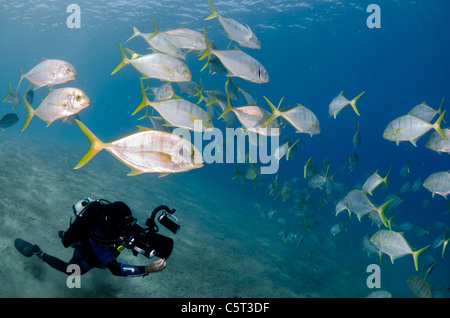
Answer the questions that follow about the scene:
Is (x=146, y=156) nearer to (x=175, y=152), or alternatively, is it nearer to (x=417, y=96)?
(x=175, y=152)

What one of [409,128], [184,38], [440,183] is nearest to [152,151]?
[184,38]

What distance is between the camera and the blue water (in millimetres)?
19625

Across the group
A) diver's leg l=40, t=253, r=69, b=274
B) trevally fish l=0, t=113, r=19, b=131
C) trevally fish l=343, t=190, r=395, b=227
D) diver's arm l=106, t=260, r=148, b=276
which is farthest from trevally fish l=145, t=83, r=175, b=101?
trevally fish l=343, t=190, r=395, b=227

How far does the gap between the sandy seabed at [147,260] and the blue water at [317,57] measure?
28.2 inches

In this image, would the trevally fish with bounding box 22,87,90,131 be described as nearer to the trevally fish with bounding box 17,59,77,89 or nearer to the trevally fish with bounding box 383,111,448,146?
the trevally fish with bounding box 17,59,77,89

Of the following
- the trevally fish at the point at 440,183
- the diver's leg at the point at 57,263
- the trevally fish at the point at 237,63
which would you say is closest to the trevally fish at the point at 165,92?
the trevally fish at the point at 237,63

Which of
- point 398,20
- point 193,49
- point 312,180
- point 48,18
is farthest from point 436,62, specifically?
point 48,18

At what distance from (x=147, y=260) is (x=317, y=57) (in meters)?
41.6

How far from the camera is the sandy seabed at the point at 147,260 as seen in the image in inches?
145

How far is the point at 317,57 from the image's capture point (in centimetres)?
3866

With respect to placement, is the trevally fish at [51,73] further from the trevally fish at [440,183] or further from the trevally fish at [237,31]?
the trevally fish at [440,183]

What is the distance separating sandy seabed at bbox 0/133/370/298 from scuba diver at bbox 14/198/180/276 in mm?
1075

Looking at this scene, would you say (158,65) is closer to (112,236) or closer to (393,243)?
(112,236)

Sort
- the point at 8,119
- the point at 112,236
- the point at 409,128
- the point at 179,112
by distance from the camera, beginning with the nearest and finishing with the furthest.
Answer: the point at 112,236 → the point at 179,112 → the point at 409,128 → the point at 8,119
